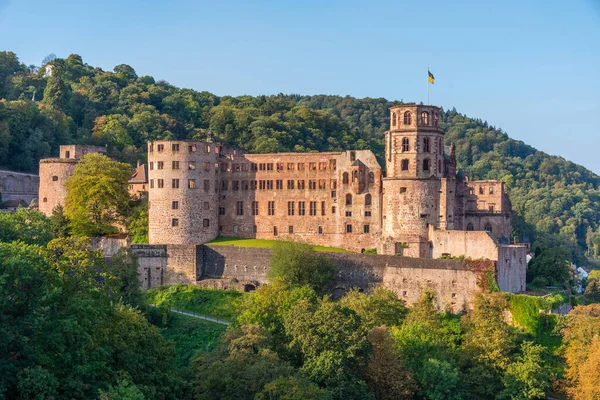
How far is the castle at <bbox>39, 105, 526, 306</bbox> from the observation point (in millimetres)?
65625

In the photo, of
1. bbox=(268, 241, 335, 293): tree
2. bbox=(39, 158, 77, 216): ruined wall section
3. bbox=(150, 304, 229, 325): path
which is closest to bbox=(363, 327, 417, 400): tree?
bbox=(268, 241, 335, 293): tree

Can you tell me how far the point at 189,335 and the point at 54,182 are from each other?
85.8 feet

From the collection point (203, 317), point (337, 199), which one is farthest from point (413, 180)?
point (203, 317)

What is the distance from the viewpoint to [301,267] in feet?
205

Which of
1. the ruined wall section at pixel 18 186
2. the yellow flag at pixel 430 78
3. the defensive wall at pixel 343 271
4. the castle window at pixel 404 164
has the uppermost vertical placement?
the yellow flag at pixel 430 78

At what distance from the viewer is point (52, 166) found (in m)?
76.9

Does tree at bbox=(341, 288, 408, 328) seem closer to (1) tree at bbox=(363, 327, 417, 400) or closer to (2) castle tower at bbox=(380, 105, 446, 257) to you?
(1) tree at bbox=(363, 327, 417, 400)

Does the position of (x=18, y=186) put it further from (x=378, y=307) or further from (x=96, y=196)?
(x=378, y=307)

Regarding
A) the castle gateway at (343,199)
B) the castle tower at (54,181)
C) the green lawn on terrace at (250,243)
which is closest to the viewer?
the castle gateway at (343,199)

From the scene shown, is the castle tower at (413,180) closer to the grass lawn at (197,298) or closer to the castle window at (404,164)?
the castle window at (404,164)

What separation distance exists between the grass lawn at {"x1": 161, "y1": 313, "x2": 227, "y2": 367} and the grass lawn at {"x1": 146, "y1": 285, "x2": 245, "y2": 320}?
233 centimetres

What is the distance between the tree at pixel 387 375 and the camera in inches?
1858

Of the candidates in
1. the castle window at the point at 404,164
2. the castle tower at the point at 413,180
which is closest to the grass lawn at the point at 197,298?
the castle tower at the point at 413,180

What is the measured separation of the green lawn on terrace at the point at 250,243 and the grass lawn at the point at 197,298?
5.12m
